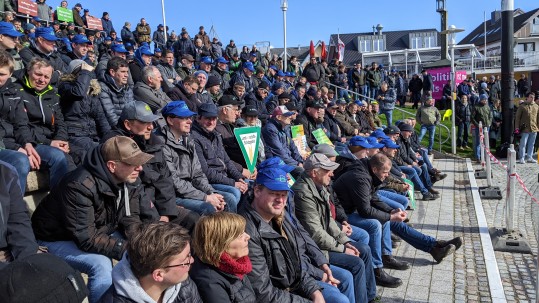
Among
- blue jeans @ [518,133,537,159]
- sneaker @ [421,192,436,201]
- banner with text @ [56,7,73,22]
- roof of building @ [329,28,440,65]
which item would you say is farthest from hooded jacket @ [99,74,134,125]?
roof of building @ [329,28,440,65]

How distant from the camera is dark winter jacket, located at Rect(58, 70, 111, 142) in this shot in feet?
19.3

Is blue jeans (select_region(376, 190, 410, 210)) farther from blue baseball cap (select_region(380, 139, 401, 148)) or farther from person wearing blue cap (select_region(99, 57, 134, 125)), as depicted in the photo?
person wearing blue cap (select_region(99, 57, 134, 125))

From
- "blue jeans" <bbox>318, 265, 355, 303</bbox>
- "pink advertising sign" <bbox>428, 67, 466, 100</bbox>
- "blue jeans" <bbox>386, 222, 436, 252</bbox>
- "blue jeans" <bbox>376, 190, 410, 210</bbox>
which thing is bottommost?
"blue jeans" <bbox>386, 222, 436, 252</bbox>

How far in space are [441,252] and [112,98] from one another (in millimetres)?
4957

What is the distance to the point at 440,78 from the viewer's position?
2284 centimetres

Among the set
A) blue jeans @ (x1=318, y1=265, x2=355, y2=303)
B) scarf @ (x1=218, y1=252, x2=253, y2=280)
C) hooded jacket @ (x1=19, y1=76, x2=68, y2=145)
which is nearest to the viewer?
scarf @ (x1=218, y1=252, x2=253, y2=280)

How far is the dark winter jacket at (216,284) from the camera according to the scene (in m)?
Result: 3.28

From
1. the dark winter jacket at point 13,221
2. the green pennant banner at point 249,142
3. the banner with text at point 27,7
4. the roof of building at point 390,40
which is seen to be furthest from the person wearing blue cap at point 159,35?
the roof of building at point 390,40

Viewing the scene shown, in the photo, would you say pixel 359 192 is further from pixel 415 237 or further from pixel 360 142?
pixel 360 142

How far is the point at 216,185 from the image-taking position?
6637 millimetres

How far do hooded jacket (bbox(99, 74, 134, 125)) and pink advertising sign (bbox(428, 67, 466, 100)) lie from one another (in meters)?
18.9

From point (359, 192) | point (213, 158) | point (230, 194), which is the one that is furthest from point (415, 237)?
point (213, 158)

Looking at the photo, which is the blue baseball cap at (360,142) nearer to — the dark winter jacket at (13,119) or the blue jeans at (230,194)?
the blue jeans at (230,194)

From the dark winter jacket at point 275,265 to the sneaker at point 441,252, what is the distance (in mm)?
3027
